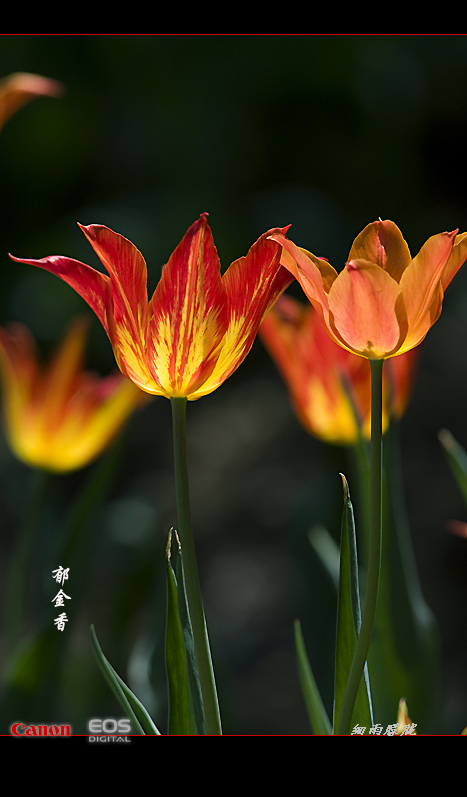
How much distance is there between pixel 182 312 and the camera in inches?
9.0

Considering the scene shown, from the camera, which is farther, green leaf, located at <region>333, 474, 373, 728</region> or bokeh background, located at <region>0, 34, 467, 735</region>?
bokeh background, located at <region>0, 34, 467, 735</region>

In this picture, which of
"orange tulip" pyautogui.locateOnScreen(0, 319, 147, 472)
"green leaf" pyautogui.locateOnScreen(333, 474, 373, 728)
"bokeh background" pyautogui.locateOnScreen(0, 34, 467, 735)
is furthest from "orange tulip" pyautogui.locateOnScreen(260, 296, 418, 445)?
"bokeh background" pyautogui.locateOnScreen(0, 34, 467, 735)

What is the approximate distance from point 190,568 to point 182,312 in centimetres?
7

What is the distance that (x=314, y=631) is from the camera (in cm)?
58

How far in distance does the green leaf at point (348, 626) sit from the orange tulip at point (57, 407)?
27cm

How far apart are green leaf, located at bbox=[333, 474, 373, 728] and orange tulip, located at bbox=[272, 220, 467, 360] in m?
0.06

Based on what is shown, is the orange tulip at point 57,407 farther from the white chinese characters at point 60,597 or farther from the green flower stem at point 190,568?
the green flower stem at point 190,568

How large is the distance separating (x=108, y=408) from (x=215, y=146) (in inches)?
29.0

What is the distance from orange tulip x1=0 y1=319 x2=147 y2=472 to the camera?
0.51 metres

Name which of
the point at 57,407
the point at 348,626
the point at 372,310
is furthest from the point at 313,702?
the point at 57,407

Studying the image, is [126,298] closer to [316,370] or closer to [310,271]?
[310,271]

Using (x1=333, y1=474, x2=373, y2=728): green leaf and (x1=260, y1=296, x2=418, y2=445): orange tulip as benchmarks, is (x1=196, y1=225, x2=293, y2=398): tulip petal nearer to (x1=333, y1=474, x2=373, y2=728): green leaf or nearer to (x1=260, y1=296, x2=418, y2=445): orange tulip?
(x1=333, y1=474, x2=373, y2=728): green leaf

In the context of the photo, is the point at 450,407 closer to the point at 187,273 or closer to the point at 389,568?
the point at 389,568

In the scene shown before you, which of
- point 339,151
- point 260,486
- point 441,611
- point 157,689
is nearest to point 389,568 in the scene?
point 157,689
